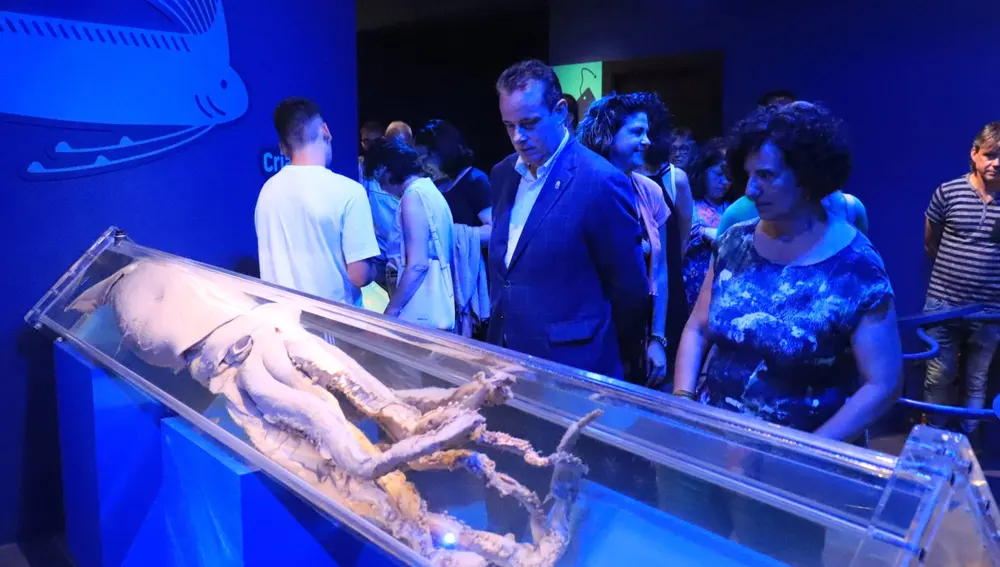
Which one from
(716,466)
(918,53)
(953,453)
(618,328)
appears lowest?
(618,328)

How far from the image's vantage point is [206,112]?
11.6 ft

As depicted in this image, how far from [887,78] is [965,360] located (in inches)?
71.7

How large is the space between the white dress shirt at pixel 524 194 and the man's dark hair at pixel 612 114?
1.75 ft

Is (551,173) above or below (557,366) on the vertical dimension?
above

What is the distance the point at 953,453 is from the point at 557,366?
0.68 meters

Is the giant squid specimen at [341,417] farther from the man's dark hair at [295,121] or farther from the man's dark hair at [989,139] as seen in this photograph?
the man's dark hair at [989,139]

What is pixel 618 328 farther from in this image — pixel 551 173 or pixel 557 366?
pixel 557 366

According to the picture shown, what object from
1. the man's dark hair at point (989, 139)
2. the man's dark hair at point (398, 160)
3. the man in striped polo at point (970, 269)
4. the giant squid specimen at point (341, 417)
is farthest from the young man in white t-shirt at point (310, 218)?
the man's dark hair at point (989, 139)

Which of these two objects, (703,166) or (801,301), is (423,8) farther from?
(801,301)

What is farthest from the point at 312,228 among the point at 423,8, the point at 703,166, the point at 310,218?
the point at 423,8

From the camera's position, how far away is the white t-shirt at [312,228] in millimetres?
2859

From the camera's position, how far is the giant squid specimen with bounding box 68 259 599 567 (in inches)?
48.8

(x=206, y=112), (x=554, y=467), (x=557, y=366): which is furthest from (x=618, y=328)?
(x=206, y=112)

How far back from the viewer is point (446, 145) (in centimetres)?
392
